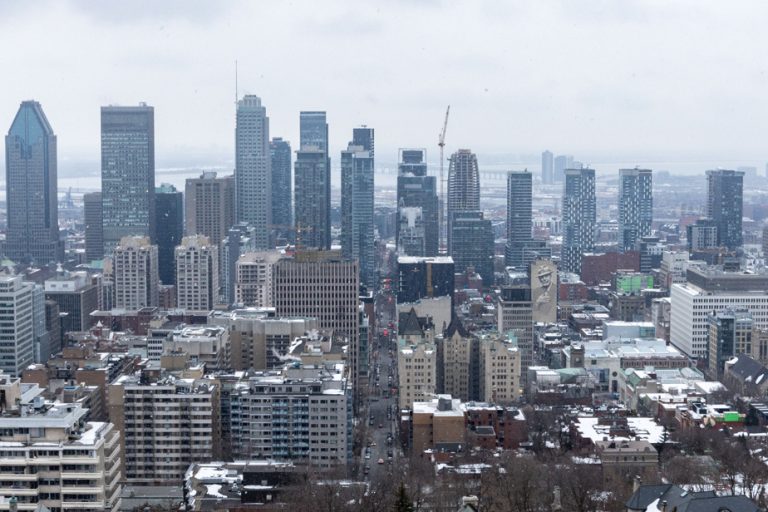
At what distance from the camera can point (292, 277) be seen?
3045cm

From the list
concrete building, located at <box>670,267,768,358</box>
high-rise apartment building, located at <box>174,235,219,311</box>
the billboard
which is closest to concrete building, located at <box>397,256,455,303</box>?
the billboard

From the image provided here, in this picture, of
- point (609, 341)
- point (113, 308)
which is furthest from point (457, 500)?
point (113, 308)

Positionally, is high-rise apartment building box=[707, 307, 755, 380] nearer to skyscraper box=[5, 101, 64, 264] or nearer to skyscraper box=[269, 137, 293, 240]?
skyscraper box=[269, 137, 293, 240]

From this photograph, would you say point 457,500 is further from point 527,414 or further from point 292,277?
point 292,277

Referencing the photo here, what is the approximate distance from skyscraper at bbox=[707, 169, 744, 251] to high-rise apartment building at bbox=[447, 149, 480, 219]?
10.0 meters

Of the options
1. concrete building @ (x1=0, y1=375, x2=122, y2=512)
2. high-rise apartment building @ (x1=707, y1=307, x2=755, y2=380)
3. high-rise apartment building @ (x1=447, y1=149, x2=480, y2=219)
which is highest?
high-rise apartment building @ (x1=447, y1=149, x2=480, y2=219)

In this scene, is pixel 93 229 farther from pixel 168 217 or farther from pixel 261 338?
pixel 261 338

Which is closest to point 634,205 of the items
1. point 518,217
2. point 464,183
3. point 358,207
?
point 518,217

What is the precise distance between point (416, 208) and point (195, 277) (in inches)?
660

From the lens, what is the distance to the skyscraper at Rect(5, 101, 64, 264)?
2264 inches

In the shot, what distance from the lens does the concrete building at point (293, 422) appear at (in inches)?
858

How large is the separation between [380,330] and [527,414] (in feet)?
50.4

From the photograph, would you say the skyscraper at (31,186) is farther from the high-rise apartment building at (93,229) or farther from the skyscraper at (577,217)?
the skyscraper at (577,217)

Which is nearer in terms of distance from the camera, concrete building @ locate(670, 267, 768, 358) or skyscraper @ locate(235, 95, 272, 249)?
concrete building @ locate(670, 267, 768, 358)
